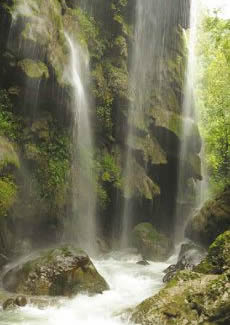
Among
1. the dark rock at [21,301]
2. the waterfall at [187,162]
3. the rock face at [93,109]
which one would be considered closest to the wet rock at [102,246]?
the rock face at [93,109]

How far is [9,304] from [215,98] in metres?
18.9

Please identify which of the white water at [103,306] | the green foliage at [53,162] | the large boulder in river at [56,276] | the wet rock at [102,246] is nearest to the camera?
the white water at [103,306]

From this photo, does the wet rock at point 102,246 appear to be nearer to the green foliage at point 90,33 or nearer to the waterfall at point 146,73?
the waterfall at point 146,73

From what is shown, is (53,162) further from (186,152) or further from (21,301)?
(186,152)

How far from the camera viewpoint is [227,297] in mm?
7387

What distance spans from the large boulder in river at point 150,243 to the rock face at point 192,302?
9758 mm

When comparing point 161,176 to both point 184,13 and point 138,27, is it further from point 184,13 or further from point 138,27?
point 184,13

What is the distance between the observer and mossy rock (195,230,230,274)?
28.7ft

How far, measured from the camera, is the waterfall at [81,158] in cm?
1744

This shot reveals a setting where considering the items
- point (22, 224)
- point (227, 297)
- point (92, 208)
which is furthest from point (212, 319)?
point (92, 208)

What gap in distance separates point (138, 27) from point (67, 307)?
1854cm

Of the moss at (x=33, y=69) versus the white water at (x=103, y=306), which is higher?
the moss at (x=33, y=69)

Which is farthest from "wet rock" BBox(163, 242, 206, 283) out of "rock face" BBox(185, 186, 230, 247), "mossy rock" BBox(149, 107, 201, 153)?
"mossy rock" BBox(149, 107, 201, 153)

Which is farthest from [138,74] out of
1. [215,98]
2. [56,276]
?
[56,276]
